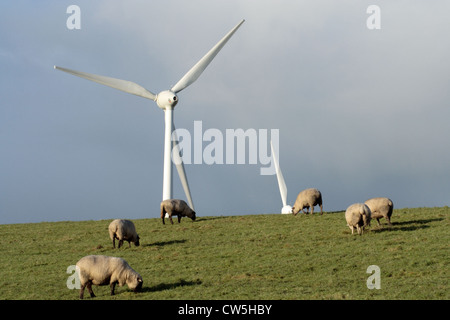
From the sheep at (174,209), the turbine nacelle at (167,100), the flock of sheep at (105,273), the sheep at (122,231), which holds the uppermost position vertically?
the turbine nacelle at (167,100)

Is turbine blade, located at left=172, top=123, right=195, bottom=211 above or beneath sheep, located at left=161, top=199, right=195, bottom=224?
above

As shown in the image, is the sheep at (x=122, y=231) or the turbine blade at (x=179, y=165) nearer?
the sheep at (x=122, y=231)

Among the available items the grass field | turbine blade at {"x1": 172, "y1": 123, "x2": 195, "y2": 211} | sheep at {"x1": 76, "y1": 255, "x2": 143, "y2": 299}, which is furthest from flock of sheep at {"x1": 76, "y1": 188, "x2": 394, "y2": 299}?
turbine blade at {"x1": 172, "y1": 123, "x2": 195, "y2": 211}

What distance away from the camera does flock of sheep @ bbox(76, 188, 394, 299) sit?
67.6 ft

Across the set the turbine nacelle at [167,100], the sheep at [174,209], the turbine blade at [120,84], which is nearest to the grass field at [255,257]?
the sheep at [174,209]

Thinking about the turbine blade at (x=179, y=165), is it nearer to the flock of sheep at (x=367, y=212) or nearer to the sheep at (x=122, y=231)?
the sheep at (x=122, y=231)

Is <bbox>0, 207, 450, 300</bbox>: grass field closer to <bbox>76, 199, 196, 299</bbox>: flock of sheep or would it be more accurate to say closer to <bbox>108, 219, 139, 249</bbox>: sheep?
<bbox>76, 199, 196, 299</bbox>: flock of sheep

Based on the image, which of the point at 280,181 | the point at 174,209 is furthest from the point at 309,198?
the point at 280,181

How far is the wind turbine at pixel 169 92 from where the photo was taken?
5388cm

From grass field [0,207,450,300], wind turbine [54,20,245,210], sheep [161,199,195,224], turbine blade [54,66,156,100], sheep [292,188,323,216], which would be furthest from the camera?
turbine blade [54,66,156,100]

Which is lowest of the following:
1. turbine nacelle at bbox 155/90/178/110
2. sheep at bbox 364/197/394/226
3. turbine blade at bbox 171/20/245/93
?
sheep at bbox 364/197/394/226

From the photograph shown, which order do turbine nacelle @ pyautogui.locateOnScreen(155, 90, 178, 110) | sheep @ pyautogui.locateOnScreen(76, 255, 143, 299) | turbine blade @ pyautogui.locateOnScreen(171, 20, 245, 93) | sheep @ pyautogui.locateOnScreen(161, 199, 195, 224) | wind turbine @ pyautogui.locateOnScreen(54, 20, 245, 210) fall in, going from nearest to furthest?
sheep @ pyautogui.locateOnScreen(76, 255, 143, 299) → sheep @ pyautogui.locateOnScreen(161, 199, 195, 224) → wind turbine @ pyautogui.locateOnScreen(54, 20, 245, 210) → turbine blade @ pyautogui.locateOnScreen(171, 20, 245, 93) → turbine nacelle @ pyautogui.locateOnScreen(155, 90, 178, 110)

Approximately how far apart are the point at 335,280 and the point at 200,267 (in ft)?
21.8
